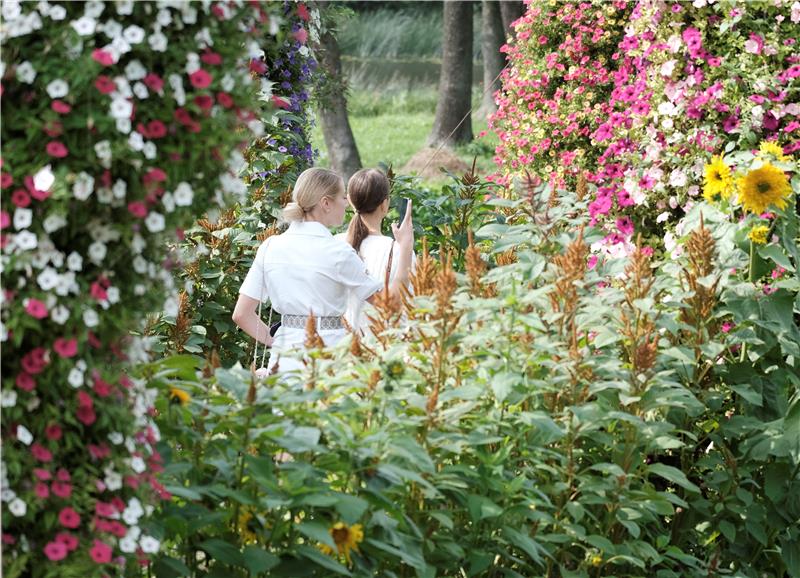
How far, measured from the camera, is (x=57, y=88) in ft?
7.30

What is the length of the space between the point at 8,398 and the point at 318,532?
2.29ft

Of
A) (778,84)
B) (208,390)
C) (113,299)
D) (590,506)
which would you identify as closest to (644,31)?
(778,84)

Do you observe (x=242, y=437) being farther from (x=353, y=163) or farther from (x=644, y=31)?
(x=353, y=163)

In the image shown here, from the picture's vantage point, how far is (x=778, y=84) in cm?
446

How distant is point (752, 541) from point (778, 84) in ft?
5.68

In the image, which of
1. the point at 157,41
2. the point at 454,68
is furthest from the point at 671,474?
the point at 454,68

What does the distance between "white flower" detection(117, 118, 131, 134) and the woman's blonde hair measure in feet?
7.23

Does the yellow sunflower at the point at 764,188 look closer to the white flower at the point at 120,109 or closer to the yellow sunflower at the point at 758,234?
the yellow sunflower at the point at 758,234

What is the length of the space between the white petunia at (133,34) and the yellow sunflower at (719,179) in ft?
7.19

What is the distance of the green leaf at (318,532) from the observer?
2.52 meters

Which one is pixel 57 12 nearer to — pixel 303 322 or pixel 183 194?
pixel 183 194

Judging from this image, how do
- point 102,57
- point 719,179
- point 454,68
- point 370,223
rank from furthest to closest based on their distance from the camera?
point 454,68
point 370,223
point 719,179
point 102,57

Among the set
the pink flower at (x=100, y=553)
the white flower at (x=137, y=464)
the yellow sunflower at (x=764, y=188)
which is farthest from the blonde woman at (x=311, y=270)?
the pink flower at (x=100, y=553)

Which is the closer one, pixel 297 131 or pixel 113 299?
pixel 113 299
